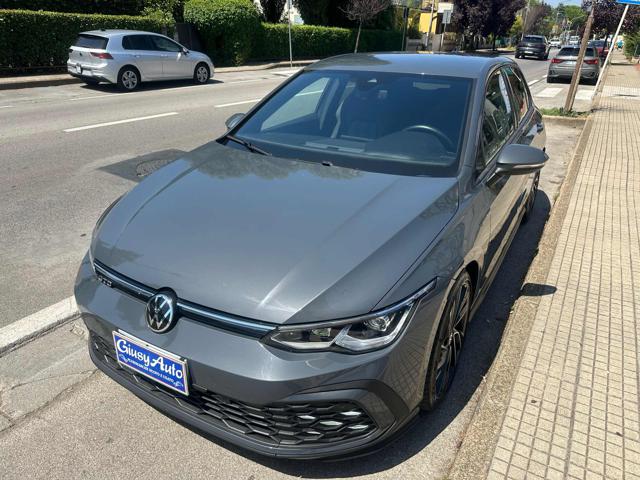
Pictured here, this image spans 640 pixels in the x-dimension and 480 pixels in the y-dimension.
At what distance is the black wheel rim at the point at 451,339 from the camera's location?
7.77 ft

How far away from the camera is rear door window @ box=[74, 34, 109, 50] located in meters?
13.0

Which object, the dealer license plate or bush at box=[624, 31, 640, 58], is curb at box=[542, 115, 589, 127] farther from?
bush at box=[624, 31, 640, 58]

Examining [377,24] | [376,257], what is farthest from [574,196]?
[377,24]

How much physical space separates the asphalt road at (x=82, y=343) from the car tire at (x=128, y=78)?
15.5 ft

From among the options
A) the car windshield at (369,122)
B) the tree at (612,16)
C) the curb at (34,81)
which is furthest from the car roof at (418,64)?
the tree at (612,16)

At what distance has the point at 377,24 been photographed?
115 ft

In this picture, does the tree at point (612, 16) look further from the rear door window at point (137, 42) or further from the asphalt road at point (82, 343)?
the asphalt road at point (82, 343)

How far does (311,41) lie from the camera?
90.9 ft

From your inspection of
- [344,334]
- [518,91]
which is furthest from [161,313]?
[518,91]

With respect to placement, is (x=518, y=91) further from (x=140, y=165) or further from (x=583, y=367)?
(x=140, y=165)

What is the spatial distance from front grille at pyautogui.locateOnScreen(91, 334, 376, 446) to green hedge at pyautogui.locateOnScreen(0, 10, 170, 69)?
1601cm

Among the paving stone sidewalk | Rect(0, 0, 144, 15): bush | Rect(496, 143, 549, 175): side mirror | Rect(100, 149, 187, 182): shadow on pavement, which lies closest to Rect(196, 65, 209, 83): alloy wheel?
Rect(0, 0, 144, 15): bush

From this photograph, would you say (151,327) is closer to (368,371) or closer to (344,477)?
(368,371)

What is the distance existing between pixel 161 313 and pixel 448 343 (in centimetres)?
139
